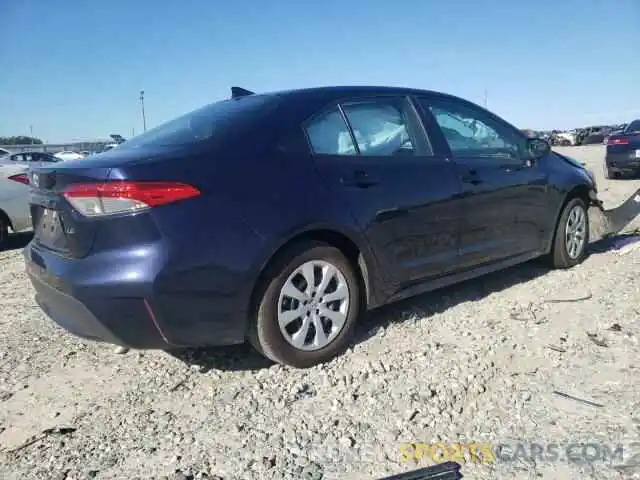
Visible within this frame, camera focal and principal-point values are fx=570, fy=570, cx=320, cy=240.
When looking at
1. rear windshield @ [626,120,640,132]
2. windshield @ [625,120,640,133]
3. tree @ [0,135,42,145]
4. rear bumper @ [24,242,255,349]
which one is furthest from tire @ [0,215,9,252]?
tree @ [0,135,42,145]

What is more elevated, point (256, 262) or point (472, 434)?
point (256, 262)

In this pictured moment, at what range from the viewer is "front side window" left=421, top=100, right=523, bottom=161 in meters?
4.06

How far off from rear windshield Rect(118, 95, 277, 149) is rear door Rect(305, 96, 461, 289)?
1.34 ft

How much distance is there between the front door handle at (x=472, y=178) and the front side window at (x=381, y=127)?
0.47m

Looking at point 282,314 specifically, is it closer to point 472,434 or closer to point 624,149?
point 472,434

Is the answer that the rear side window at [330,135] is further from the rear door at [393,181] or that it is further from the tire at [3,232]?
the tire at [3,232]

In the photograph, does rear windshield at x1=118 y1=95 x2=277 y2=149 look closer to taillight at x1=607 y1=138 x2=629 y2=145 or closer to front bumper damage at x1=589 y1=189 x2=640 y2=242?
front bumper damage at x1=589 y1=189 x2=640 y2=242

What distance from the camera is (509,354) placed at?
331 cm

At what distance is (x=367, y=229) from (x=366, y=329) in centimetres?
78

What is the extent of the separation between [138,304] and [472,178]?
2.48 metres

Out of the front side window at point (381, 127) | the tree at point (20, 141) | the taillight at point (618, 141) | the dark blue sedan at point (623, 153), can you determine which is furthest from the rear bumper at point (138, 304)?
the tree at point (20, 141)

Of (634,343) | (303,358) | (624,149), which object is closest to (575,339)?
(634,343)

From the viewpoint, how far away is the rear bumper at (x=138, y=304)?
2.65 m

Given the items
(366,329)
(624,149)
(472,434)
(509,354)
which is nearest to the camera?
(472,434)
